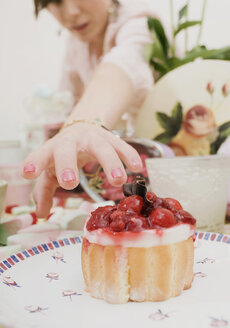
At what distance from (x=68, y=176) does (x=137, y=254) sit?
159 mm

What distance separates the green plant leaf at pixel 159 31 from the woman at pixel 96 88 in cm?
3

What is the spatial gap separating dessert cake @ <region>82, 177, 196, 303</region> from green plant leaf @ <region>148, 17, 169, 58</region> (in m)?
0.95

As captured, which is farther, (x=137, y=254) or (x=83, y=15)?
(x=83, y=15)

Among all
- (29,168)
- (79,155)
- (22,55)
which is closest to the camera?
(29,168)

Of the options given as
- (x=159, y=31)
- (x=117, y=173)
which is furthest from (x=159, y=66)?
(x=117, y=173)

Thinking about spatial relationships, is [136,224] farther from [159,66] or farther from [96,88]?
[159,66]

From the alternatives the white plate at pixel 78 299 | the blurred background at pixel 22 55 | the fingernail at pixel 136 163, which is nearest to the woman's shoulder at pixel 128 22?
the fingernail at pixel 136 163

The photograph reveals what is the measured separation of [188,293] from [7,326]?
24 centimetres

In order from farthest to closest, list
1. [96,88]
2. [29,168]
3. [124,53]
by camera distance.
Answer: [124,53], [96,88], [29,168]

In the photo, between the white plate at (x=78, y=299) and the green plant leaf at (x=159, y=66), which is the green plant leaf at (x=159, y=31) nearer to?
the green plant leaf at (x=159, y=66)

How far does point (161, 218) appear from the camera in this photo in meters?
0.53

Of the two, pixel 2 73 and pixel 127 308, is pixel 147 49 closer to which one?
pixel 127 308

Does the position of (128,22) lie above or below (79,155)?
above

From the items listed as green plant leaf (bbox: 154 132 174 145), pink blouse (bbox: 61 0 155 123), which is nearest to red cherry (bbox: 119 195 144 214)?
green plant leaf (bbox: 154 132 174 145)
